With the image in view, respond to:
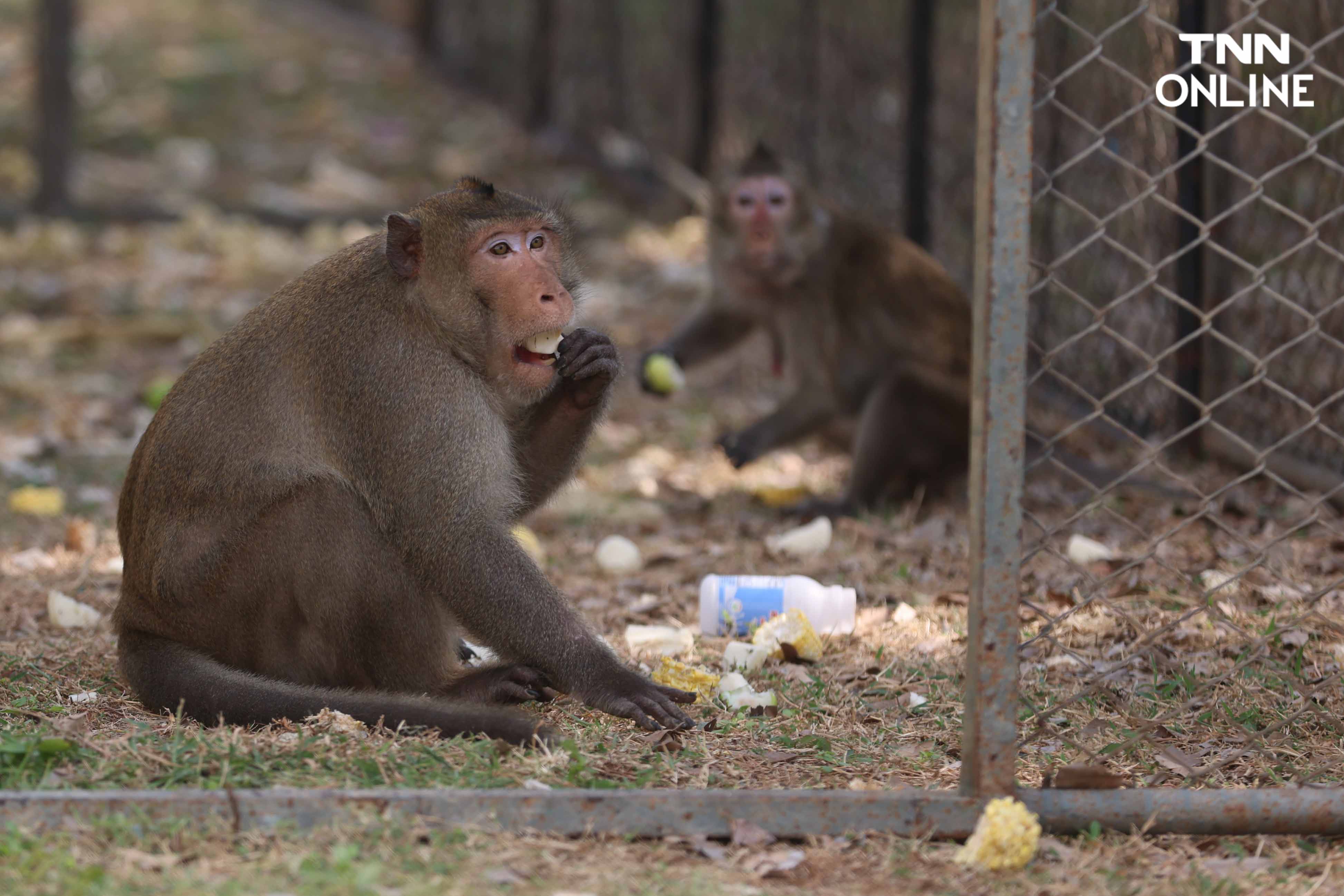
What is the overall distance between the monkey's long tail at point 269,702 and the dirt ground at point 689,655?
0.17 feet

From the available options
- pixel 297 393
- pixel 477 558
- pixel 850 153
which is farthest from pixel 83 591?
pixel 850 153

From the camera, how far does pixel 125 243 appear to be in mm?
9844

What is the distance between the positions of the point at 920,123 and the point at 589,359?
12.5 ft

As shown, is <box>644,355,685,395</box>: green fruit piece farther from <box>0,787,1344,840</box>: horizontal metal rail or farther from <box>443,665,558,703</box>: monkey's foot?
<box>0,787,1344,840</box>: horizontal metal rail

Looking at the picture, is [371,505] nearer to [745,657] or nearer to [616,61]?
[745,657]

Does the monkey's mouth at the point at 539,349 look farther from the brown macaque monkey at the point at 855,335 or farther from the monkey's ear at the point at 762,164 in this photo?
the monkey's ear at the point at 762,164

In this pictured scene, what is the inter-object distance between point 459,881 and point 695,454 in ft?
14.2

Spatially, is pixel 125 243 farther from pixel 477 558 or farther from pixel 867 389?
pixel 477 558

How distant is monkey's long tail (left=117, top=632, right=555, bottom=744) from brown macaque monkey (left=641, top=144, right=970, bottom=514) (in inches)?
114

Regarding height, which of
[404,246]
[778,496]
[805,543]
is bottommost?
[805,543]

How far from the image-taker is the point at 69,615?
4453mm

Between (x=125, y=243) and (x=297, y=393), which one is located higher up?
(x=125, y=243)
